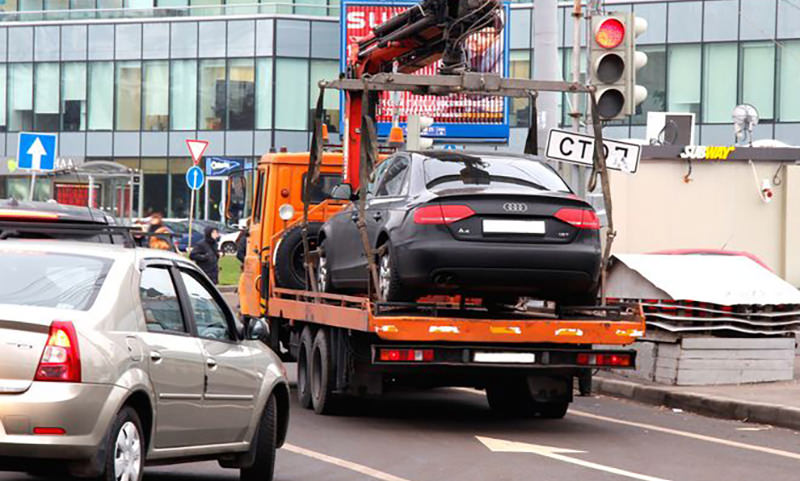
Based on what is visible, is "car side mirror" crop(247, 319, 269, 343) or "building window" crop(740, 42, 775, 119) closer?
"car side mirror" crop(247, 319, 269, 343)

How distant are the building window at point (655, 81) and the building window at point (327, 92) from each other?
12281 mm

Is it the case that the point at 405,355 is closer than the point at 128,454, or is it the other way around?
the point at 128,454

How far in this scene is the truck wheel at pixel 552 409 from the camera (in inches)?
582

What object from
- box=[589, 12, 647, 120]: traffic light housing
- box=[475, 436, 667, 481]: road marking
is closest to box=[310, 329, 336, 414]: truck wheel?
box=[475, 436, 667, 481]: road marking

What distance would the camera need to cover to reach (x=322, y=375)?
14.6 metres

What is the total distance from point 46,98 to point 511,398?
58.6 meters

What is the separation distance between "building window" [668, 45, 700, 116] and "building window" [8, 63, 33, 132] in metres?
27.8

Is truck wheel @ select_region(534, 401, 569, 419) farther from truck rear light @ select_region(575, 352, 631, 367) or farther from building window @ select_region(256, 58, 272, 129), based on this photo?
building window @ select_region(256, 58, 272, 129)

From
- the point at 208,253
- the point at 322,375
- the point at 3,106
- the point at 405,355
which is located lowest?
the point at 322,375

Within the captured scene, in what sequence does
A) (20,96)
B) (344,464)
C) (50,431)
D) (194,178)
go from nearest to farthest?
1. (50,431)
2. (344,464)
3. (194,178)
4. (20,96)

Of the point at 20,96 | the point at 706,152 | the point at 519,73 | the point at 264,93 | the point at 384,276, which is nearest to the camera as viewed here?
the point at 384,276

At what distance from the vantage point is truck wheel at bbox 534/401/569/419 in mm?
14774

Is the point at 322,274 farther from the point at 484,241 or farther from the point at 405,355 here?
the point at 484,241

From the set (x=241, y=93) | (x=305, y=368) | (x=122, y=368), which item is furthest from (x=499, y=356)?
(x=241, y=93)
